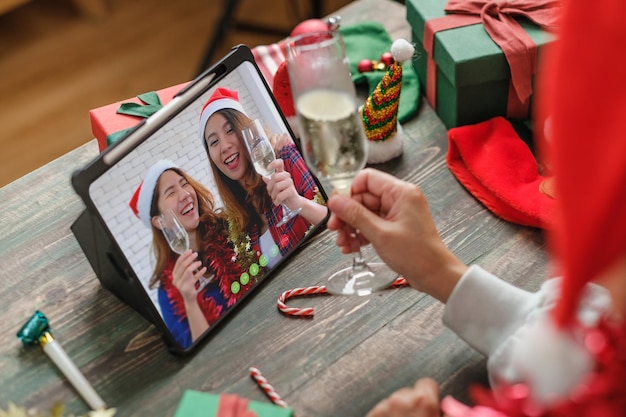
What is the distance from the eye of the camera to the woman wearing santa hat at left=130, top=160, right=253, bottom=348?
102 cm

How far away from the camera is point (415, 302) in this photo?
1.06m

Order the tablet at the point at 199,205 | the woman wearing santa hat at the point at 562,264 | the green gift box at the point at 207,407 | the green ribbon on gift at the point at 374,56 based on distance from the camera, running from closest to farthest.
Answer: the woman wearing santa hat at the point at 562,264, the green gift box at the point at 207,407, the tablet at the point at 199,205, the green ribbon on gift at the point at 374,56

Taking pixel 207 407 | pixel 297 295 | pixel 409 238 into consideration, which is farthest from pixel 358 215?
pixel 207 407

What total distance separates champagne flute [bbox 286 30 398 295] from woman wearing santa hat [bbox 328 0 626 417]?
0.06 metres

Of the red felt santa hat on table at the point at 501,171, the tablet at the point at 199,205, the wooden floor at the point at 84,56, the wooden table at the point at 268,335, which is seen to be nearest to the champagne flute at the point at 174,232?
the tablet at the point at 199,205

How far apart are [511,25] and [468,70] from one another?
11 centimetres

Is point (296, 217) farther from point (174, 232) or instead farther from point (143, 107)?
point (143, 107)

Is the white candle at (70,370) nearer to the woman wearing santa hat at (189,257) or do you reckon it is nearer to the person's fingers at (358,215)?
the woman wearing santa hat at (189,257)

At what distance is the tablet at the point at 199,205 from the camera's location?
100 centimetres

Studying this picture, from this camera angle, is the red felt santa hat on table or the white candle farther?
the red felt santa hat on table

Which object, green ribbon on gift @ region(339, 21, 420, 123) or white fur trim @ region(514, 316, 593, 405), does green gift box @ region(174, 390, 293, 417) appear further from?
green ribbon on gift @ region(339, 21, 420, 123)

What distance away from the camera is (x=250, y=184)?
111 cm

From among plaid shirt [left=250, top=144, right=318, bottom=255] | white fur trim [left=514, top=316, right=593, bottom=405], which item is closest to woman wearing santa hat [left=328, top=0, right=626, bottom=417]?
white fur trim [left=514, top=316, right=593, bottom=405]

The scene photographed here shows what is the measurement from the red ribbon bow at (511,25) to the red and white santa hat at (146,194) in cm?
54
